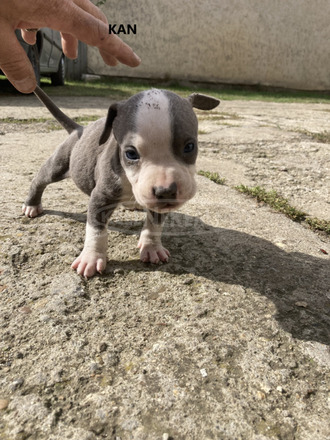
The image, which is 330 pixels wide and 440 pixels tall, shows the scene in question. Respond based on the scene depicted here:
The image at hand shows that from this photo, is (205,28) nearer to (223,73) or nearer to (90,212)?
(223,73)

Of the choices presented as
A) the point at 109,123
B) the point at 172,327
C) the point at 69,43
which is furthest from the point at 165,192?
the point at 69,43

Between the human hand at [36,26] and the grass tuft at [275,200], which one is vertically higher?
the human hand at [36,26]

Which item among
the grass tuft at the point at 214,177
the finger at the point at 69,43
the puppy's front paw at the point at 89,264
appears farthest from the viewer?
the grass tuft at the point at 214,177

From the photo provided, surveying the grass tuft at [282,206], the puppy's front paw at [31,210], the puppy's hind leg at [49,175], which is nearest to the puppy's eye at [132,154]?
the puppy's hind leg at [49,175]

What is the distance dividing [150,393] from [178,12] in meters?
12.5

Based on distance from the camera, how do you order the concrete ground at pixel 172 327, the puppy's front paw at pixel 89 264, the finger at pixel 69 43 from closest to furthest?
the concrete ground at pixel 172 327
the puppy's front paw at pixel 89 264
the finger at pixel 69 43

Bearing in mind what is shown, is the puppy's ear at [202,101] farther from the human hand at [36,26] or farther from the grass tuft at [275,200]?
the grass tuft at [275,200]

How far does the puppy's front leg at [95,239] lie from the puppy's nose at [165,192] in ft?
1.51

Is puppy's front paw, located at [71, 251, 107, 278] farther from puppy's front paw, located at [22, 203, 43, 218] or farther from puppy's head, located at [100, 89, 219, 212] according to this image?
puppy's front paw, located at [22, 203, 43, 218]

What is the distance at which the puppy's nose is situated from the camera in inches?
56.1

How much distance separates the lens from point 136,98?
5.41ft

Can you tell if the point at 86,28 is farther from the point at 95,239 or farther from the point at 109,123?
the point at 95,239

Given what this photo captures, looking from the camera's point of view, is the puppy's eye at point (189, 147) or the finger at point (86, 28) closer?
the finger at point (86, 28)

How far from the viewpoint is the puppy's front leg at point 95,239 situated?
1708 mm
